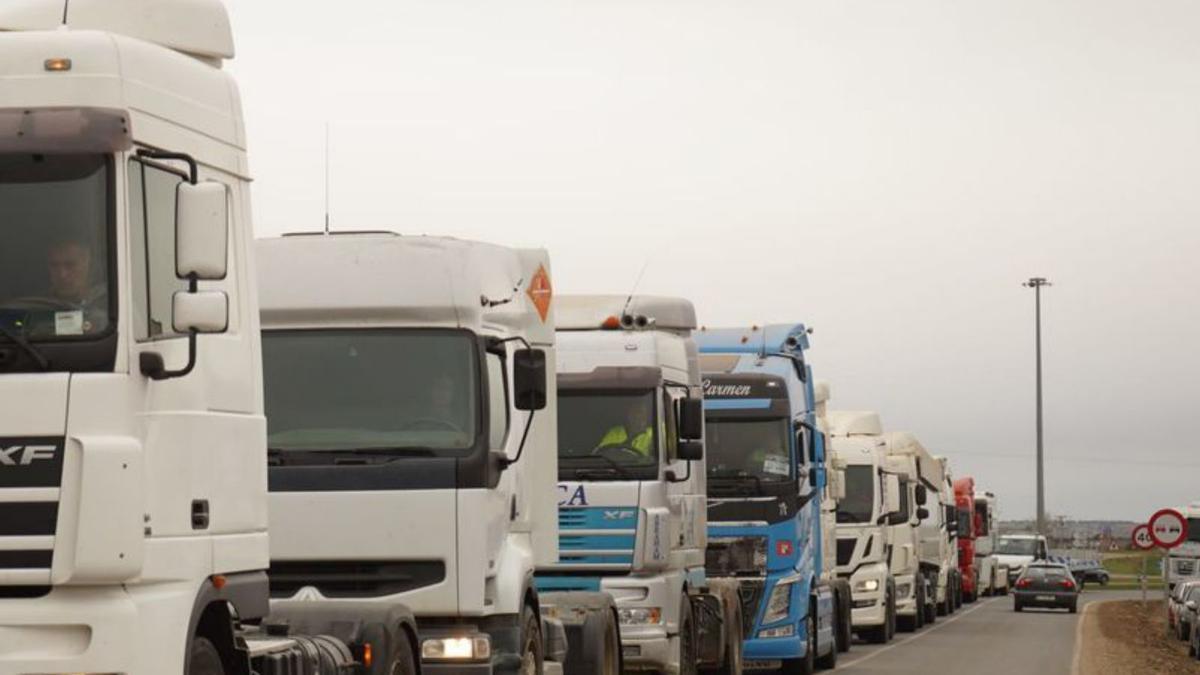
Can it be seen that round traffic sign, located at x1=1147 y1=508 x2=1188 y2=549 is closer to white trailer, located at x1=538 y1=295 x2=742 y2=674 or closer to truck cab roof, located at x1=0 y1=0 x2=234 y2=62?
white trailer, located at x1=538 y1=295 x2=742 y2=674

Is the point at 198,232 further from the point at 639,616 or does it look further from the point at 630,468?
the point at 639,616

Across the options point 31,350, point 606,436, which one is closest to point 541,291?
point 606,436

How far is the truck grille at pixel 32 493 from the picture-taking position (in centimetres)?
868

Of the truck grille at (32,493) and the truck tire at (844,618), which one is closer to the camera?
the truck grille at (32,493)

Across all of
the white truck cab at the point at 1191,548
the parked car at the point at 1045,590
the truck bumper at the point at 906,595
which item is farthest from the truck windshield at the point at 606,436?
the parked car at the point at 1045,590

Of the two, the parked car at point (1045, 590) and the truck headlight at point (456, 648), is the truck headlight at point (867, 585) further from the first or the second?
the truck headlight at point (456, 648)

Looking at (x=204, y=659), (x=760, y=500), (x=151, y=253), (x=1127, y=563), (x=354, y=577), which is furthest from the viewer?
(x=1127, y=563)

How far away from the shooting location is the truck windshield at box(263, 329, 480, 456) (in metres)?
13.6

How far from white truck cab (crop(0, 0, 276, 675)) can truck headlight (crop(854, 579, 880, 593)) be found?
28.2 metres

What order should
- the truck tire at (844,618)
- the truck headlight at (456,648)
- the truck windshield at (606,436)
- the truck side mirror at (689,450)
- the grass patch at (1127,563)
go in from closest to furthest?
the truck headlight at (456,648), the truck windshield at (606,436), the truck side mirror at (689,450), the truck tire at (844,618), the grass patch at (1127,563)

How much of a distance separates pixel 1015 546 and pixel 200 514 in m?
82.1

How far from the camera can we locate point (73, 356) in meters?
8.78

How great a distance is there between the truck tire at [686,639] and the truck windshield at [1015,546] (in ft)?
224

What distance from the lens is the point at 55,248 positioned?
8859 millimetres
